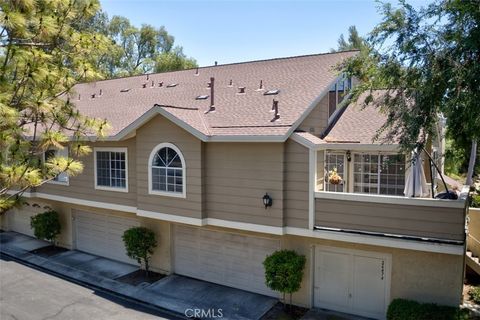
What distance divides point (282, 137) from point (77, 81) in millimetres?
5333

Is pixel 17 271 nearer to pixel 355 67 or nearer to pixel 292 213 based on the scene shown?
pixel 292 213

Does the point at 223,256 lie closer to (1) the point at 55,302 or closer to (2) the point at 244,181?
(2) the point at 244,181

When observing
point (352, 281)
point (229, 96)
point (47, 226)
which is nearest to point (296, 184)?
point (352, 281)

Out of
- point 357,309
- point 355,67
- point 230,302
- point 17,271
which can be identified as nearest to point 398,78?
point 355,67

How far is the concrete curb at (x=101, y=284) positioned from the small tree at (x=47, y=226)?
93 cm

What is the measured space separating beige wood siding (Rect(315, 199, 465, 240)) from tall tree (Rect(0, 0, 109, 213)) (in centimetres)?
648

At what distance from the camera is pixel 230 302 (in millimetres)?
12000

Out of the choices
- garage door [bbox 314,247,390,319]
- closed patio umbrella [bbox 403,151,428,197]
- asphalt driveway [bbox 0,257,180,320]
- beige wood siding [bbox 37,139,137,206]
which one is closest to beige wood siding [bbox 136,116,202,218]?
beige wood siding [bbox 37,139,137,206]

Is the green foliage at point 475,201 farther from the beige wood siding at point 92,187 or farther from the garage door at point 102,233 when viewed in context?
the garage door at point 102,233

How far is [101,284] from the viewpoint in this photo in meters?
13.6

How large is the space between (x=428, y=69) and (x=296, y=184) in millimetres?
4364

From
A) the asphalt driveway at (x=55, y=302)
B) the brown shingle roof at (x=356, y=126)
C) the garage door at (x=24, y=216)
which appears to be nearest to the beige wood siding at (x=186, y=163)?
the asphalt driveway at (x=55, y=302)

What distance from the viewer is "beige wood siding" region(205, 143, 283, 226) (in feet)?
35.8

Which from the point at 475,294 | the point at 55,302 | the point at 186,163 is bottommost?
the point at 55,302
